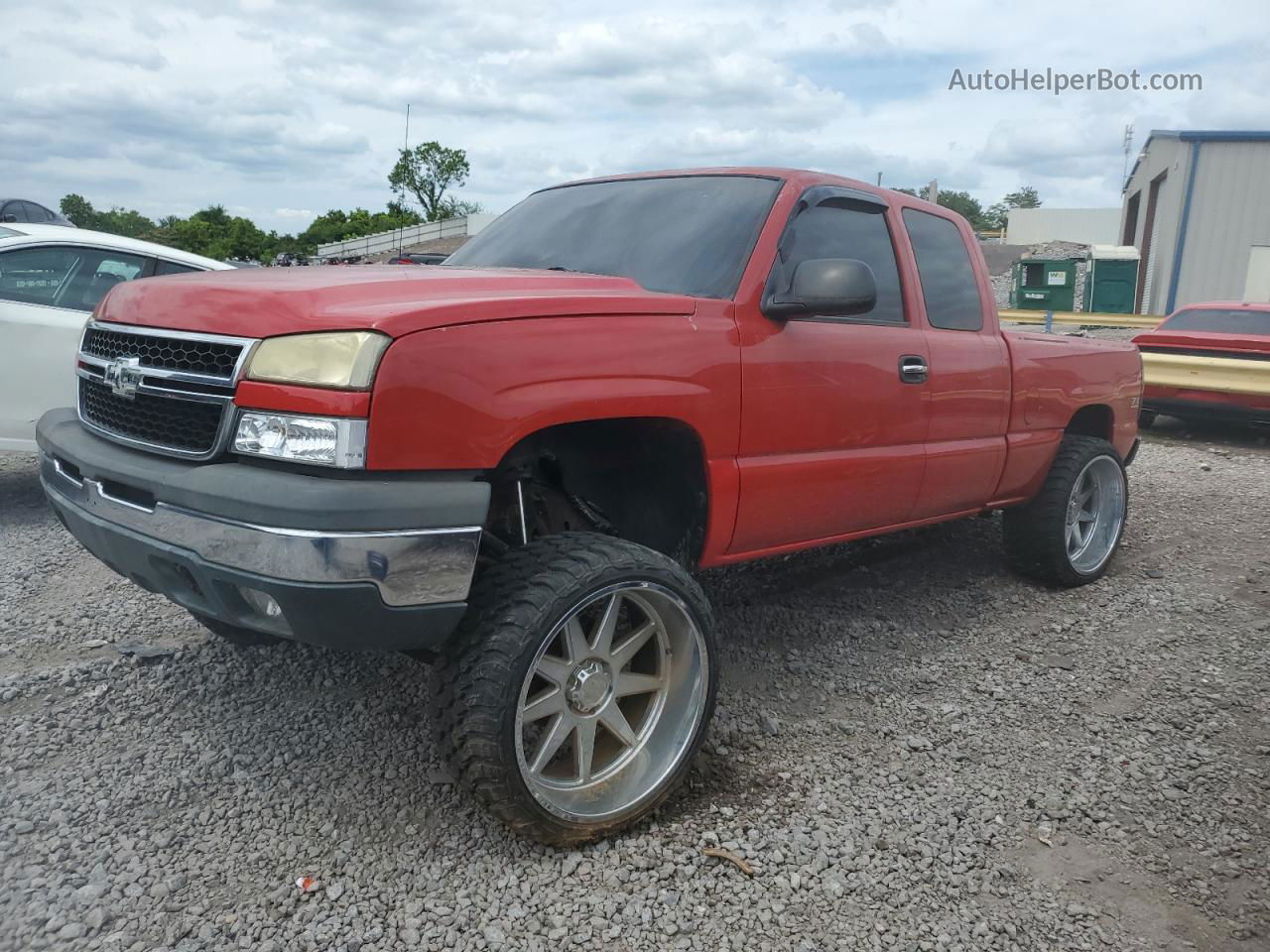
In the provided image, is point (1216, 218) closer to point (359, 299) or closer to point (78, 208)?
point (359, 299)

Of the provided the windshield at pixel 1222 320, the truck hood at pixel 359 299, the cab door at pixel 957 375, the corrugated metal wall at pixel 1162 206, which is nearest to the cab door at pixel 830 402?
the cab door at pixel 957 375

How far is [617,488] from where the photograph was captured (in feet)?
10.7

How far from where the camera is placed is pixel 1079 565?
516 centimetres

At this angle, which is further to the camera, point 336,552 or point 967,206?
point 967,206

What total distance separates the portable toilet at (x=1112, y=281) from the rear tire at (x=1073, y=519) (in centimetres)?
2048

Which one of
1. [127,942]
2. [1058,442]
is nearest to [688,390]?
[127,942]

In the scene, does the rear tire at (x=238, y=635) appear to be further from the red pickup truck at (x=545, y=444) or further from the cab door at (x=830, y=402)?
the cab door at (x=830, y=402)

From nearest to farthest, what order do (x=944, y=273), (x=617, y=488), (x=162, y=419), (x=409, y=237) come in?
(x=162, y=419) → (x=617, y=488) → (x=944, y=273) → (x=409, y=237)

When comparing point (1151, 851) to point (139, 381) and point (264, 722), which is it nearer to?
point (264, 722)

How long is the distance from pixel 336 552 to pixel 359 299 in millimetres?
640

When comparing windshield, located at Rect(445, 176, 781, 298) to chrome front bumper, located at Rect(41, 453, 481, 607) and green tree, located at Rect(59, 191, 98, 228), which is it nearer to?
chrome front bumper, located at Rect(41, 453, 481, 607)

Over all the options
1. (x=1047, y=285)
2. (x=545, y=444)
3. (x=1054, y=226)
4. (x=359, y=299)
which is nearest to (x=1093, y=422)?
(x=545, y=444)

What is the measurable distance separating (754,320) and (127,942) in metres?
2.33

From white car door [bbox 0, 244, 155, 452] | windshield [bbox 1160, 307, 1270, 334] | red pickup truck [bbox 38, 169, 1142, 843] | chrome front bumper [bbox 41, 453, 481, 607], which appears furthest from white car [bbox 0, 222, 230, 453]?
windshield [bbox 1160, 307, 1270, 334]
